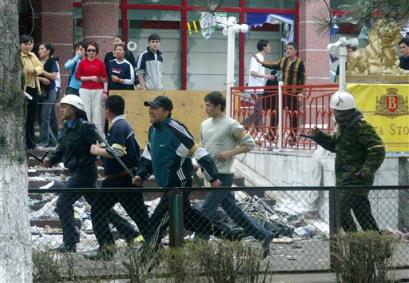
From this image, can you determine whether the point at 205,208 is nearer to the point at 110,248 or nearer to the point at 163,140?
the point at 163,140

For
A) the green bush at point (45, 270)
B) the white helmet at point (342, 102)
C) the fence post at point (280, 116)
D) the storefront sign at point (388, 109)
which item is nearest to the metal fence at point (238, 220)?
the green bush at point (45, 270)

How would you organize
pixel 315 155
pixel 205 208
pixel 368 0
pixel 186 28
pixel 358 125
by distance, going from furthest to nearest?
pixel 186 28, pixel 315 155, pixel 358 125, pixel 205 208, pixel 368 0

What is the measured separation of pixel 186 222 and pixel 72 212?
45.9 inches

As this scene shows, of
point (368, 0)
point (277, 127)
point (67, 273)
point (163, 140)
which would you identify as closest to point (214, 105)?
point (163, 140)

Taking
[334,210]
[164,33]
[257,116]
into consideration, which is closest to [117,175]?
[334,210]

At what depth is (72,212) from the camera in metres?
10.4

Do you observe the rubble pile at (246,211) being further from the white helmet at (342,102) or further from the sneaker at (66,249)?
the white helmet at (342,102)

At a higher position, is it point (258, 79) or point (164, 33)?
point (164, 33)

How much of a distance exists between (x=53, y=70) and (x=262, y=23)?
7.39 meters

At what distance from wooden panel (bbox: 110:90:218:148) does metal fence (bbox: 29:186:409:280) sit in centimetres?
502

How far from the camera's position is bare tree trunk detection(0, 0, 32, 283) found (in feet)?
22.2

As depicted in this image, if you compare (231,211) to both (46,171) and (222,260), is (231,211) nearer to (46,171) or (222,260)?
(222,260)

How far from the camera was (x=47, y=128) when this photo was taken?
16.3m

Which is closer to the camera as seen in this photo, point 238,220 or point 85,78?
point 238,220
